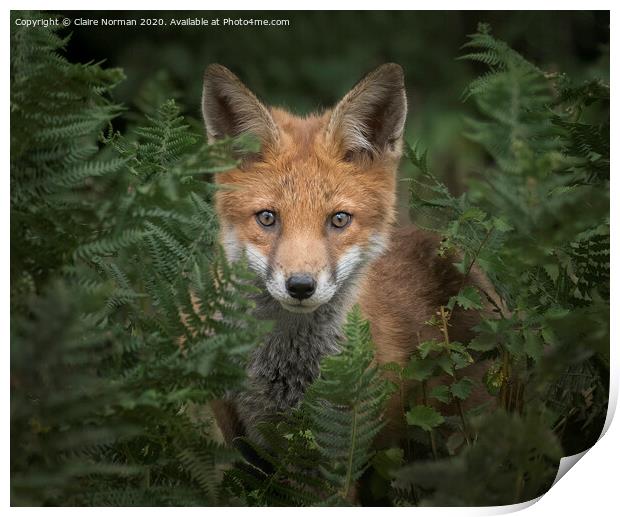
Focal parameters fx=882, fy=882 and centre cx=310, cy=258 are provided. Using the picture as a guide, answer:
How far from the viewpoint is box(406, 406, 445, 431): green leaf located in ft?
9.71

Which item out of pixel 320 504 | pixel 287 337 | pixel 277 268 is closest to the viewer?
pixel 320 504

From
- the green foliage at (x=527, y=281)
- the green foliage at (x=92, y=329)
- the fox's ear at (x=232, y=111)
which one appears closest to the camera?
the green foliage at (x=92, y=329)

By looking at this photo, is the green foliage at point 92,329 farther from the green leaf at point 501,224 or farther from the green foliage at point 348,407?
the green leaf at point 501,224

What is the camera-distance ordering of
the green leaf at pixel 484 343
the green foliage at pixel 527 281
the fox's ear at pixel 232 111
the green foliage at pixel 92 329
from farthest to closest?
the fox's ear at pixel 232 111 < the green leaf at pixel 484 343 < the green foliage at pixel 527 281 < the green foliage at pixel 92 329

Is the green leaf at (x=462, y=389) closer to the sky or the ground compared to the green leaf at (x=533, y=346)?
closer to the ground

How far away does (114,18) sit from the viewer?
2.92m

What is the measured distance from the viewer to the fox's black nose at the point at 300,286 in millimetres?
3006

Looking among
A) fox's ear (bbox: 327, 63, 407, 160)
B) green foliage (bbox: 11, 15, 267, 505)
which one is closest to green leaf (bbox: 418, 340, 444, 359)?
green foliage (bbox: 11, 15, 267, 505)

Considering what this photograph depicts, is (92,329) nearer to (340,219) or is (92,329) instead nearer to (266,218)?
(266,218)

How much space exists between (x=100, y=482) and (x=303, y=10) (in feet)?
5.41

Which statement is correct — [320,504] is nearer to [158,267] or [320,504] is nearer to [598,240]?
[158,267]

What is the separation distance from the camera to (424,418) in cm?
297

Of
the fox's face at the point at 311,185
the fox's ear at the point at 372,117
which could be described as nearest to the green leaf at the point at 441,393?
the fox's face at the point at 311,185

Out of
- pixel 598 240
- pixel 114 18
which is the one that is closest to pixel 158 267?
pixel 114 18
